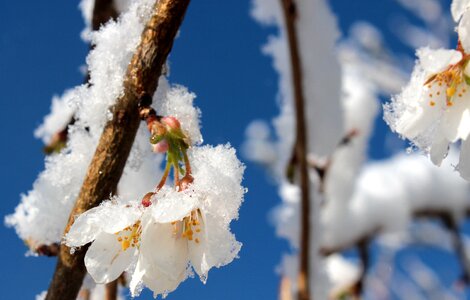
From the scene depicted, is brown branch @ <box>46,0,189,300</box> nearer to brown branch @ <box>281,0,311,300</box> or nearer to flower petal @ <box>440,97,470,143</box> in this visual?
flower petal @ <box>440,97,470,143</box>

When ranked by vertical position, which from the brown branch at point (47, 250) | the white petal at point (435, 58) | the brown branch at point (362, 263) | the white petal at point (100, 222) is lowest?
the white petal at point (100, 222)

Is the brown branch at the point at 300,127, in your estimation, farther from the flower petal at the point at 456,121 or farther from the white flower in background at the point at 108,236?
the white flower in background at the point at 108,236

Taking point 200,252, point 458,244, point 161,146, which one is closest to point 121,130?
point 161,146

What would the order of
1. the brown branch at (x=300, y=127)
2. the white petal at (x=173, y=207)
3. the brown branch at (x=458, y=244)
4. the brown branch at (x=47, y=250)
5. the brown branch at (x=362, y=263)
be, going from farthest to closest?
1. the brown branch at (x=458, y=244)
2. the brown branch at (x=362, y=263)
3. the brown branch at (x=300, y=127)
4. the brown branch at (x=47, y=250)
5. the white petal at (x=173, y=207)

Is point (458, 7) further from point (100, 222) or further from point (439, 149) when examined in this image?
point (100, 222)

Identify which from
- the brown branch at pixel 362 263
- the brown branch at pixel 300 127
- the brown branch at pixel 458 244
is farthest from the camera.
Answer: the brown branch at pixel 458 244

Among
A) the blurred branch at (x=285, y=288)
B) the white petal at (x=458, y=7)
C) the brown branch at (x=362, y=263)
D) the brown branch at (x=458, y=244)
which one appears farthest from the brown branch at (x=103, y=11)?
the brown branch at (x=458, y=244)

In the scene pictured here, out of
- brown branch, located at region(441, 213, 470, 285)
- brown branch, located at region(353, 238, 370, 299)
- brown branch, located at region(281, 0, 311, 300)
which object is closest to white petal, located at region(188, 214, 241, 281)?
brown branch, located at region(281, 0, 311, 300)
